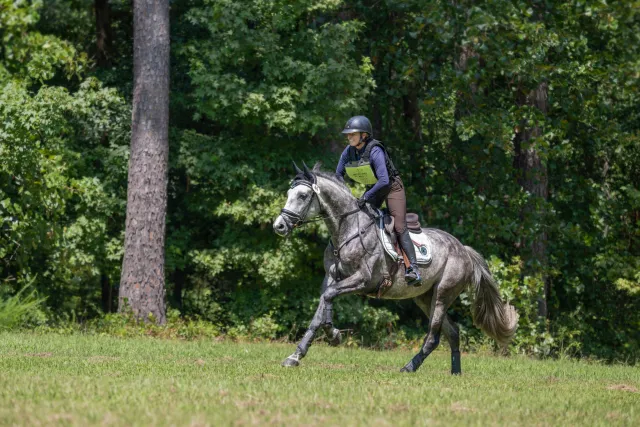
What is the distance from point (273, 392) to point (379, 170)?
3.90 m

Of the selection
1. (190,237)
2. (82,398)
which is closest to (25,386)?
(82,398)

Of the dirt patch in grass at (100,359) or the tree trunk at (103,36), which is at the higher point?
the tree trunk at (103,36)

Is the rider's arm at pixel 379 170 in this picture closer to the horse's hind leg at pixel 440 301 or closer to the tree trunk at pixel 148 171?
the horse's hind leg at pixel 440 301

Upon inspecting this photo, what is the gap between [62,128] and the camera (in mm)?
20750

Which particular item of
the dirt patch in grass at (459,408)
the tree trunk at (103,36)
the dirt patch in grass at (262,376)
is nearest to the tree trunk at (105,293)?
the tree trunk at (103,36)

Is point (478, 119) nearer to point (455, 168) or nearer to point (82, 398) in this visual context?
point (455, 168)

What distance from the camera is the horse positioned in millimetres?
11820

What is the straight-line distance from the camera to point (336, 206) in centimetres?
1213

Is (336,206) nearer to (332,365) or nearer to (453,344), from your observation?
(332,365)

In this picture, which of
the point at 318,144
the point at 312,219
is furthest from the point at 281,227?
the point at 318,144

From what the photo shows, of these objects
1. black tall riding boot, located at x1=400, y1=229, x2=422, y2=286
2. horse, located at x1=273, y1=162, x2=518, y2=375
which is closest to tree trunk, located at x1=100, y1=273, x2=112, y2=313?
horse, located at x1=273, y1=162, x2=518, y2=375

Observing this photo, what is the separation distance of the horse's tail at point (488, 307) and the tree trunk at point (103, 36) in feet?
49.0

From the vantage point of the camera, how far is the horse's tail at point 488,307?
13492 mm

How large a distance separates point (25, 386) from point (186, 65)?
15499 mm
